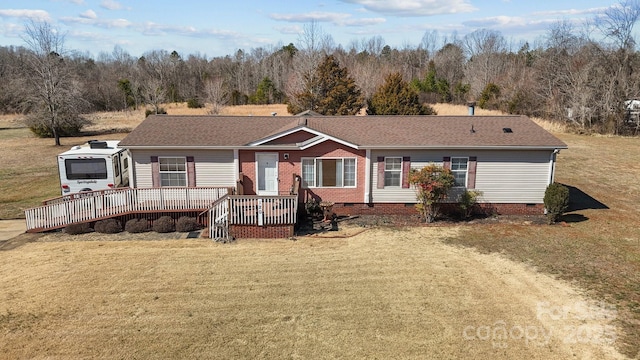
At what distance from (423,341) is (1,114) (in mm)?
72164

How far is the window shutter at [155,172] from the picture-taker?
17922 mm

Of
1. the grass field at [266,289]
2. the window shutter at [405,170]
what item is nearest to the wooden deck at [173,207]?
the grass field at [266,289]

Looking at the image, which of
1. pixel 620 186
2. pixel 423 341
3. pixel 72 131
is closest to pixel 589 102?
pixel 620 186

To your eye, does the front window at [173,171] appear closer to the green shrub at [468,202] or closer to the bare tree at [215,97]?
the green shrub at [468,202]

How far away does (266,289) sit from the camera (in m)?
11.7

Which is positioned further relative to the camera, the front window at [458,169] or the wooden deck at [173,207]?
the front window at [458,169]

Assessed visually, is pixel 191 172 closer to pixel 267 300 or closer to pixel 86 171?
pixel 86 171

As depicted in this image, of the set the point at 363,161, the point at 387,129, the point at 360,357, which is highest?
the point at 387,129

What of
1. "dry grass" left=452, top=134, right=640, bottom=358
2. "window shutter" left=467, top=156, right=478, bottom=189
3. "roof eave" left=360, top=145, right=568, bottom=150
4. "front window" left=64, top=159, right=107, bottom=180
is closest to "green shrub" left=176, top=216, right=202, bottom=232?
"front window" left=64, top=159, right=107, bottom=180

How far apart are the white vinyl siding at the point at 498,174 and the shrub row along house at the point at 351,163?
0.04 metres

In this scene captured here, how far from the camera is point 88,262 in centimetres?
1351

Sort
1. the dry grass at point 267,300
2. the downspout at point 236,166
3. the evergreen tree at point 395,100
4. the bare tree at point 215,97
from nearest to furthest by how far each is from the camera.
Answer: the dry grass at point 267,300 < the downspout at point 236,166 < the evergreen tree at point 395,100 < the bare tree at point 215,97

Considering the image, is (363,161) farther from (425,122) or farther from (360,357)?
(360,357)

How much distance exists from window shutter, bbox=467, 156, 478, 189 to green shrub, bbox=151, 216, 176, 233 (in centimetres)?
1172
